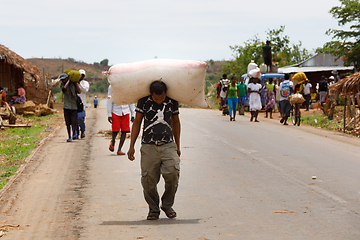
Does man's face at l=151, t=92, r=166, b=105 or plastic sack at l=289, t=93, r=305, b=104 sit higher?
man's face at l=151, t=92, r=166, b=105

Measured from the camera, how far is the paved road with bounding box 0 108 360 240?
17.9ft

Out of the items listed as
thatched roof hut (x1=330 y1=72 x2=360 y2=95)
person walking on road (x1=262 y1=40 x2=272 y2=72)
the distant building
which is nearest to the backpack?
thatched roof hut (x1=330 y1=72 x2=360 y2=95)

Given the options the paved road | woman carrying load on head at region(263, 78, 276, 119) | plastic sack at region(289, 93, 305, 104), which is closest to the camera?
the paved road

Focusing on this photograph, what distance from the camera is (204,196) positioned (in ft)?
23.5

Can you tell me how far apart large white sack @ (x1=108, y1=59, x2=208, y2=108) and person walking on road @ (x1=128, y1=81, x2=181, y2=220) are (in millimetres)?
102

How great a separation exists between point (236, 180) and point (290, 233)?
3096mm

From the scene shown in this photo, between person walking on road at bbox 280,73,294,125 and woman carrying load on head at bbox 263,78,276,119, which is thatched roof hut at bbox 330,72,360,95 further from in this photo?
woman carrying load on head at bbox 263,78,276,119

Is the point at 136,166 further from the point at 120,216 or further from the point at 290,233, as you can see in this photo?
the point at 290,233

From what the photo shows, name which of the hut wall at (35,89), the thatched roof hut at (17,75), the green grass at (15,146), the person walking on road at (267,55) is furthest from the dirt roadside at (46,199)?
the person walking on road at (267,55)

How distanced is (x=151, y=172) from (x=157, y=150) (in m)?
0.27

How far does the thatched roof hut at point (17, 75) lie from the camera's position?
77.3 feet

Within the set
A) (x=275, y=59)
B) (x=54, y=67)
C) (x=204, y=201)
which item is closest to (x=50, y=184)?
(x=204, y=201)

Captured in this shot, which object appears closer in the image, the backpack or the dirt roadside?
the dirt roadside

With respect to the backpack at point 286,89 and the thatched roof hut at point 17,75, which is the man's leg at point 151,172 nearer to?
the backpack at point 286,89
